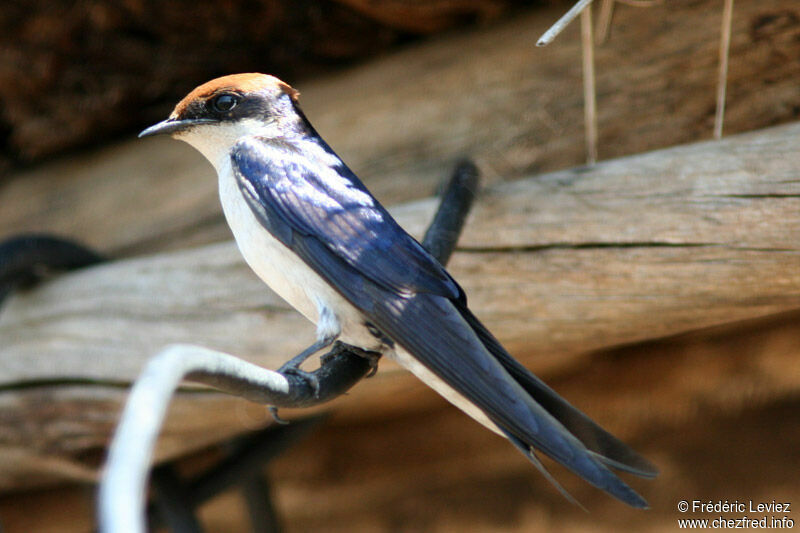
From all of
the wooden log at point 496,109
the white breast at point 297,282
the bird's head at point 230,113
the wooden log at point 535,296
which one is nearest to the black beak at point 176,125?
the bird's head at point 230,113

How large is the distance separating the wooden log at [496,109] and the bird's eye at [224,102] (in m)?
0.58

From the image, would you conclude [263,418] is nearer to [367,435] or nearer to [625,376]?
[367,435]

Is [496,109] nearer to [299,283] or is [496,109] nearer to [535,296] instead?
[535,296]

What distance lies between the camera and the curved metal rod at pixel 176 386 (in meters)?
0.61

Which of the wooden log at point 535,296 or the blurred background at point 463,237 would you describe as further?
the blurred background at point 463,237

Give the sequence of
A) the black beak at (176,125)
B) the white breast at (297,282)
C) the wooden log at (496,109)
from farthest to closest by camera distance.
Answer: the wooden log at (496,109)
the black beak at (176,125)
the white breast at (297,282)

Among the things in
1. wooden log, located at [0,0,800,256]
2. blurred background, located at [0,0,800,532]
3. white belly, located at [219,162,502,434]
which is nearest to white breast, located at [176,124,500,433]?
white belly, located at [219,162,502,434]

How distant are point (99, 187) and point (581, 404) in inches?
62.0

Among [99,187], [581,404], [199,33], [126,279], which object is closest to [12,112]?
[99,187]

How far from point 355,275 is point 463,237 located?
1.37ft

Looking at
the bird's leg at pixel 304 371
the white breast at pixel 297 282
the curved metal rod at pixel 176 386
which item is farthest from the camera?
the white breast at pixel 297 282

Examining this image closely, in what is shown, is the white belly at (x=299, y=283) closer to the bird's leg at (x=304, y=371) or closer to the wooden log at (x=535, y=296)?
the bird's leg at (x=304, y=371)

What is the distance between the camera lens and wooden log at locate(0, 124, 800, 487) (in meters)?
1.43

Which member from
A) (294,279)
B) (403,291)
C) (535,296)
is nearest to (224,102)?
(294,279)
